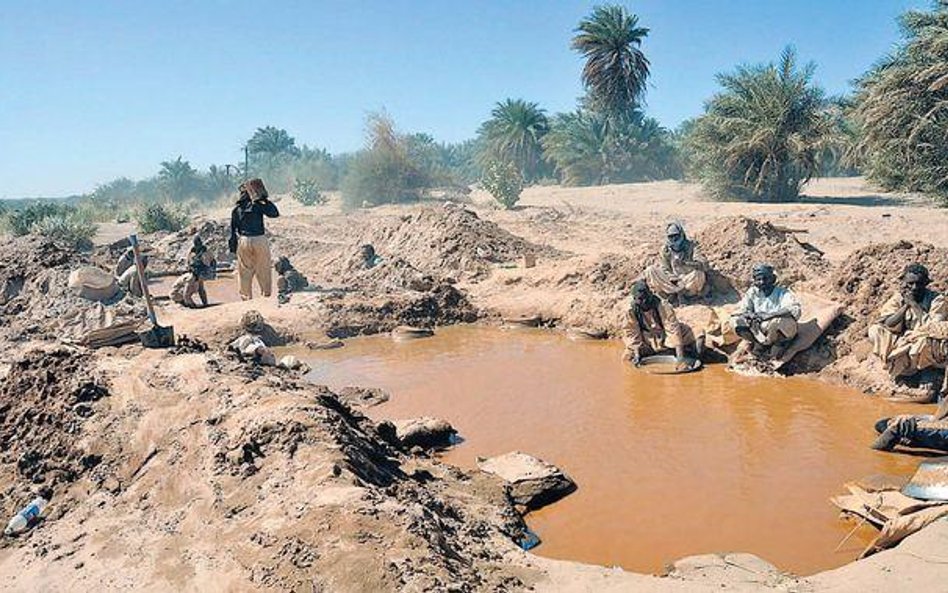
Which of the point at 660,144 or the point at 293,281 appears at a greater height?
the point at 660,144

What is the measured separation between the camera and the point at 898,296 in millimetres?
6488

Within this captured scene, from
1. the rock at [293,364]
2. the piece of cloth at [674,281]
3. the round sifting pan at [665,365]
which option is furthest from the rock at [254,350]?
the piece of cloth at [674,281]

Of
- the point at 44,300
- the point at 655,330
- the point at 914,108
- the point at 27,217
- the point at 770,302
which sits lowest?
the point at 655,330

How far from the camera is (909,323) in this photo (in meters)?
6.38

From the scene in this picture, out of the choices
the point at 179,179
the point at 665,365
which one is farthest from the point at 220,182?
the point at 665,365

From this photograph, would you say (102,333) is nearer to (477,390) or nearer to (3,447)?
(3,447)

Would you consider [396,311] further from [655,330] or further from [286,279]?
[655,330]

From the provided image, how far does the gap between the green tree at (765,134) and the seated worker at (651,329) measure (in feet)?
38.8

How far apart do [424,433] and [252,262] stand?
18.9 feet

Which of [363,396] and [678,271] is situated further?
[678,271]

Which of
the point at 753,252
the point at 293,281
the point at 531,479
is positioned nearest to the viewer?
the point at 531,479

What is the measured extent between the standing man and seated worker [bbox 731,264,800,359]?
6.38m

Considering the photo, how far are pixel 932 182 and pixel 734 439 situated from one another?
38.0ft

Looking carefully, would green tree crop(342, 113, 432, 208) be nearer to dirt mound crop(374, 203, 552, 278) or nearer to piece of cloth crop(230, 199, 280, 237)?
dirt mound crop(374, 203, 552, 278)
